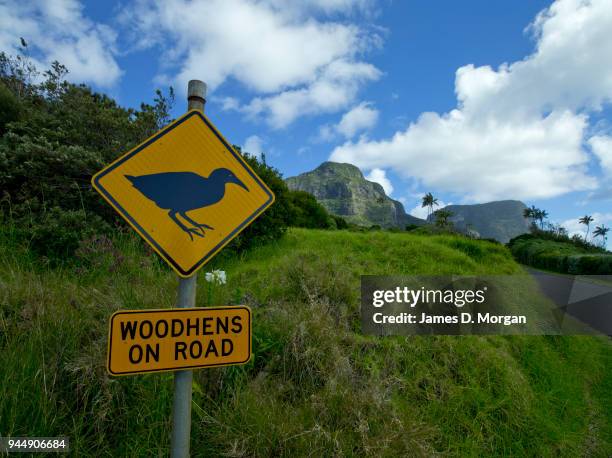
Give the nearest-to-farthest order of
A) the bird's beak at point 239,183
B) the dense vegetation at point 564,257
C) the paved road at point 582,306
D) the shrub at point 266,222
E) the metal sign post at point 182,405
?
the metal sign post at point 182,405, the bird's beak at point 239,183, the shrub at point 266,222, the paved road at point 582,306, the dense vegetation at point 564,257

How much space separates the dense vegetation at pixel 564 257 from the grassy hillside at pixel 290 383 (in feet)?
90.7

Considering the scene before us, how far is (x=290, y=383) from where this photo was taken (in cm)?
289

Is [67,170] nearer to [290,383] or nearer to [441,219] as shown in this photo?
[290,383]

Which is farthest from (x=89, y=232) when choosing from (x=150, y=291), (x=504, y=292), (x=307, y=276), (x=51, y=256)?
(x=504, y=292)

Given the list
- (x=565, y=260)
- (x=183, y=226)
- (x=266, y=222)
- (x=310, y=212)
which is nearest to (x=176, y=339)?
(x=183, y=226)

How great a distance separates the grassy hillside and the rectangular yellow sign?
1.02 metres

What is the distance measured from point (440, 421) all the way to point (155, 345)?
300 cm

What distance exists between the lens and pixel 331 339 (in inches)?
134

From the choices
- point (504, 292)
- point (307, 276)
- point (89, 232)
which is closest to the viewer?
point (307, 276)

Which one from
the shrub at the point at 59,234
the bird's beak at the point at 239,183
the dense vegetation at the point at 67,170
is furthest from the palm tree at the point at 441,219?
the bird's beak at the point at 239,183

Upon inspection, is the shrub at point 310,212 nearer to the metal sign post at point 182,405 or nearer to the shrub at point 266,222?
the shrub at point 266,222

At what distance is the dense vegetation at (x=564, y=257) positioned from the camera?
1017 inches

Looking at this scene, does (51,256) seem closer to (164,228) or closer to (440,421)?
(164,228)

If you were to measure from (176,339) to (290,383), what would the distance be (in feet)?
5.64
